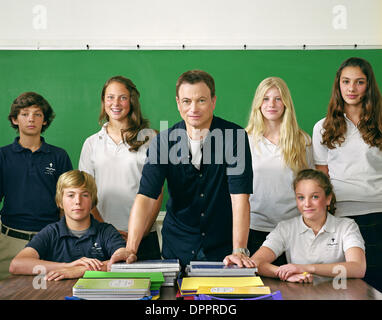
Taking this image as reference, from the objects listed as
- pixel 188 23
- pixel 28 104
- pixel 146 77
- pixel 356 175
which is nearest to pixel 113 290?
pixel 356 175

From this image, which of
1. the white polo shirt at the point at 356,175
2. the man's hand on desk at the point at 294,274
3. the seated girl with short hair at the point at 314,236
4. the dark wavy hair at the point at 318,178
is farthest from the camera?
the white polo shirt at the point at 356,175

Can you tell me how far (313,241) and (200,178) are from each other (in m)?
0.68

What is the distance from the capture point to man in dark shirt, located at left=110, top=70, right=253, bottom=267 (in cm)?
205

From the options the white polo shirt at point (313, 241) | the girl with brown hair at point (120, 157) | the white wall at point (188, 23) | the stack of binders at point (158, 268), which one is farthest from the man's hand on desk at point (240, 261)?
the white wall at point (188, 23)

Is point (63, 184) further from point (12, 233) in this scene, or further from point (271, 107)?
point (271, 107)

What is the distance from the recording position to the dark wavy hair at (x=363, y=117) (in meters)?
2.55

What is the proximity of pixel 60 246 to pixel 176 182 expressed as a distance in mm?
687

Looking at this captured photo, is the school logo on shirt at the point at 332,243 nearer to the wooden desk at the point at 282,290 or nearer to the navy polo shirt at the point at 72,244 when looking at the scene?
the wooden desk at the point at 282,290

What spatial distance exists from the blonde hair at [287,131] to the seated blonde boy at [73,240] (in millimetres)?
1083

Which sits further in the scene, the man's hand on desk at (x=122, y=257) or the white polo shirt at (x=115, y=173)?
the white polo shirt at (x=115, y=173)

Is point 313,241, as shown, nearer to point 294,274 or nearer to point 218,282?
point 294,274

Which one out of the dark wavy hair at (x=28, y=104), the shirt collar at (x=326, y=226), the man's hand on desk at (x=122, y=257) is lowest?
the man's hand on desk at (x=122, y=257)

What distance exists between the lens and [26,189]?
2656mm

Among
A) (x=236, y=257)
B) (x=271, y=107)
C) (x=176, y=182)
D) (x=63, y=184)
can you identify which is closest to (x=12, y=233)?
(x=63, y=184)
